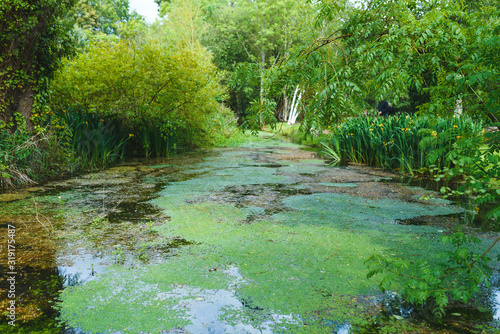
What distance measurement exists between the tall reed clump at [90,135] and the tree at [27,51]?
49 cm

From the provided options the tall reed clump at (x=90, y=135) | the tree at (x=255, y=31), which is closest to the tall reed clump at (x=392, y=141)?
the tall reed clump at (x=90, y=135)

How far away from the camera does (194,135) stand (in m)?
9.72

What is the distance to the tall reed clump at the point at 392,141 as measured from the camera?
6141mm

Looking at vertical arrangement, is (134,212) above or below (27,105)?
below

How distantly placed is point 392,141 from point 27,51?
241 inches

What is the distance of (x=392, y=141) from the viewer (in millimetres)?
7074

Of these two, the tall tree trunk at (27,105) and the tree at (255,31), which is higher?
the tree at (255,31)

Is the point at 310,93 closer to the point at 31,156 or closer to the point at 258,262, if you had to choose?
the point at 258,262

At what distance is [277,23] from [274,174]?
54.9ft

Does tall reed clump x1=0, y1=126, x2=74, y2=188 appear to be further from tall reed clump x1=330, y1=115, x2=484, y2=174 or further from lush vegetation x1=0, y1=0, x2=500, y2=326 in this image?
tall reed clump x1=330, y1=115, x2=484, y2=174

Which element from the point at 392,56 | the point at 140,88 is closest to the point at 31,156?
the point at 140,88

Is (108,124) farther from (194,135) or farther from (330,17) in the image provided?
(330,17)

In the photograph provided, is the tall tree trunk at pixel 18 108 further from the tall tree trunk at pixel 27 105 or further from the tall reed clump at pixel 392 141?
the tall reed clump at pixel 392 141

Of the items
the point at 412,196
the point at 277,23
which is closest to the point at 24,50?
the point at 412,196
